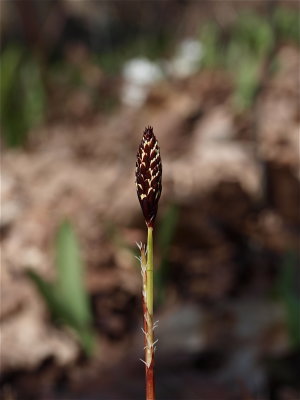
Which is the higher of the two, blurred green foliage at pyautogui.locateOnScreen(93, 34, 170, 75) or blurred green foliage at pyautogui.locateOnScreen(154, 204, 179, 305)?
blurred green foliage at pyautogui.locateOnScreen(93, 34, 170, 75)

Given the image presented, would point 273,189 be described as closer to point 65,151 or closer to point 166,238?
point 166,238

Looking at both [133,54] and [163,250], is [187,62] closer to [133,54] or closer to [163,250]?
[133,54]

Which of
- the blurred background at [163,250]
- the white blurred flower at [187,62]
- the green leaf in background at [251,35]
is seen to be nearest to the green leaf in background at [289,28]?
the green leaf in background at [251,35]

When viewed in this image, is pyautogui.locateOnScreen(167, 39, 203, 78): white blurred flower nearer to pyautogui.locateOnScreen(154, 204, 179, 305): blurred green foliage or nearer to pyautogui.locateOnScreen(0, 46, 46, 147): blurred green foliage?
pyautogui.locateOnScreen(0, 46, 46, 147): blurred green foliage

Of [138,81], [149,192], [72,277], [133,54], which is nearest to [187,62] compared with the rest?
[133,54]

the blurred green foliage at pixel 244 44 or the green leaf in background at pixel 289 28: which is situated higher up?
the green leaf in background at pixel 289 28

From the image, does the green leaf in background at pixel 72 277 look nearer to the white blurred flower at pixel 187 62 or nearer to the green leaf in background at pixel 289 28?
the white blurred flower at pixel 187 62

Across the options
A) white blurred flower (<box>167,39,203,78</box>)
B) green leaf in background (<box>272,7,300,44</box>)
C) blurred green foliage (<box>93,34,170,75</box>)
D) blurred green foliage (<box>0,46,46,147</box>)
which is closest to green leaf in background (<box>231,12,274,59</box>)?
green leaf in background (<box>272,7,300,44</box>)

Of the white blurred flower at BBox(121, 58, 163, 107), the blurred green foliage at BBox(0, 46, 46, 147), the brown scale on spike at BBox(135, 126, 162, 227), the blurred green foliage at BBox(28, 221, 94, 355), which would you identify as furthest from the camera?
the white blurred flower at BBox(121, 58, 163, 107)
